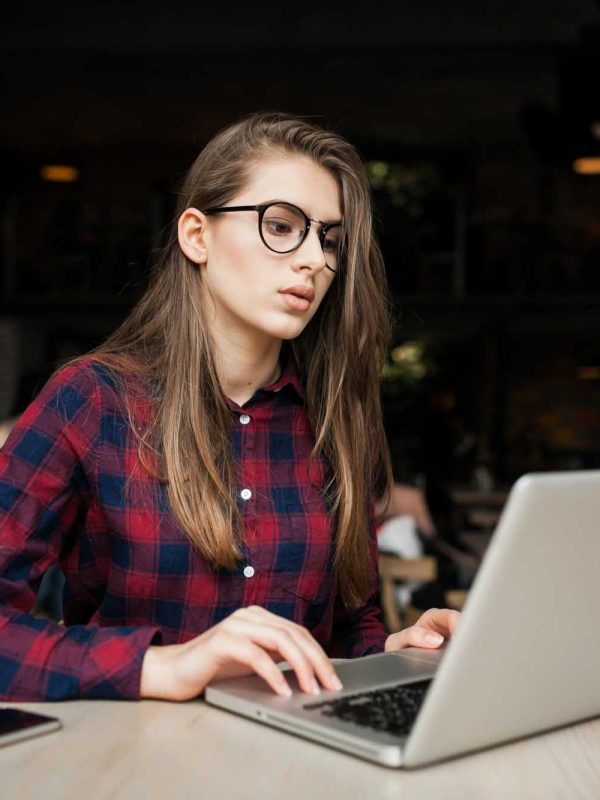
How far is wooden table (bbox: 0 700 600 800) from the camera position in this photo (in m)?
0.84

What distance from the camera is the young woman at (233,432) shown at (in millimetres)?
1495

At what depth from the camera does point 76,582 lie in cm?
164

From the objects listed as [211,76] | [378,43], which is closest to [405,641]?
[378,43]

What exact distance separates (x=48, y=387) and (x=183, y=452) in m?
0.22

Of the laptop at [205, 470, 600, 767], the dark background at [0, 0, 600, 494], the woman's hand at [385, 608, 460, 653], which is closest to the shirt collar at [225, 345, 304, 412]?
the woman's hand at [385, 608, 460, 653]

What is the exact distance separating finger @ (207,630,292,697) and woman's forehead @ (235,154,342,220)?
72 centimetres

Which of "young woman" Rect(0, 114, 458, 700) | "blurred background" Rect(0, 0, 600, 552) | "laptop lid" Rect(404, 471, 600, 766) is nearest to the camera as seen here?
"laptop lid" Rect(404, 471, 600, 766)

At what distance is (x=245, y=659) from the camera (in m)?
1.08

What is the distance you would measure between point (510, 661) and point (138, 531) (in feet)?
2.41

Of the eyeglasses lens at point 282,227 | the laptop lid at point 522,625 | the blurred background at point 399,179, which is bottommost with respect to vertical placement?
the laptop lid at point 522,625

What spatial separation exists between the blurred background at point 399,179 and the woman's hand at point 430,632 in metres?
8.54

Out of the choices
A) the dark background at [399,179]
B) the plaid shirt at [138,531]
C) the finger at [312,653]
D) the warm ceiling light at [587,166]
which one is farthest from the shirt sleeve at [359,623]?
the warm ceiling light at [587,166]

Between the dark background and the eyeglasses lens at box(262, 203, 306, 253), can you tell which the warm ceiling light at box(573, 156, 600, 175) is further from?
the eyeglasses lens at box(262, 203, 306, 253)

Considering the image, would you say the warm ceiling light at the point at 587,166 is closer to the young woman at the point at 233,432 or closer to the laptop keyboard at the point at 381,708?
the young woman at the point at 233,432
